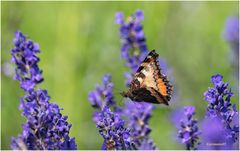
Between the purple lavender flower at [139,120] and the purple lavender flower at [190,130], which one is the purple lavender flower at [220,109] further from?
the purple lavender flower at [139,120]

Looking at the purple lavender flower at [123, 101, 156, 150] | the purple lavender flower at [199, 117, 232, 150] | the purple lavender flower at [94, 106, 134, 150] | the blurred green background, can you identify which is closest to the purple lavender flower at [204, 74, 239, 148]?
the purple lavender flower at [199, 117, 232, 150]

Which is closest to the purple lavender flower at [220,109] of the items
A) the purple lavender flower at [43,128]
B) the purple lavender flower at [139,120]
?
the purple lavender flower at [43,128]

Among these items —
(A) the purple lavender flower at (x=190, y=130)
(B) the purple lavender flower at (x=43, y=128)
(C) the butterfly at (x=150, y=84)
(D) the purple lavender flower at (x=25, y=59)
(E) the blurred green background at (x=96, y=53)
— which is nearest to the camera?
(B) the purple lavender flower at (x=43, y=128)

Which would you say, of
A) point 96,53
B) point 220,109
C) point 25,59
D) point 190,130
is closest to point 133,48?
point 25,59

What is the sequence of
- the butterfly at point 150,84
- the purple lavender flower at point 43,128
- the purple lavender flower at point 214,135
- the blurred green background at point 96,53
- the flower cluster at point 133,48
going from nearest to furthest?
1. the purple lavender flower at point 214,135
2. the purple lavender flower at point 43,128
3. the butterfly at point 150,84
4. the flower cluster at point 133,48
5. the blurred green background at point 96,53

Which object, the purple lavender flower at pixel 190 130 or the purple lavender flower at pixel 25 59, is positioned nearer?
the purple lavender flower at pixel 190 130

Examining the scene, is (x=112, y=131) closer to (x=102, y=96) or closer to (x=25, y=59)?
(x=25, y=59)

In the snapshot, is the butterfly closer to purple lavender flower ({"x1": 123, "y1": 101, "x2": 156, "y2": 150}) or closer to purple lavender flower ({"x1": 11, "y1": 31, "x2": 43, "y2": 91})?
purple lavender flower ({"x1": 123, "y1": 101, "x2": 156, "y2": 150})

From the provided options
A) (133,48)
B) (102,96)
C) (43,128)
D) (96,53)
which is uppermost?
(96,53)
